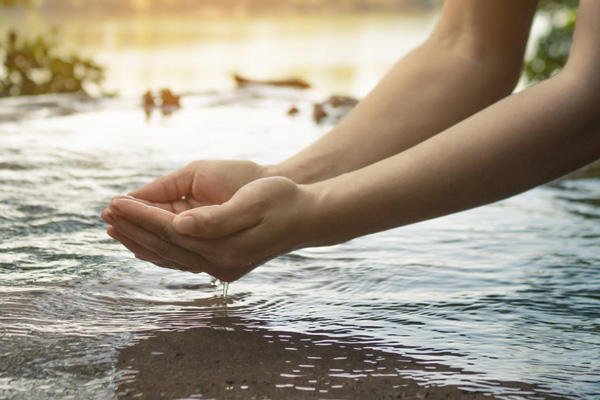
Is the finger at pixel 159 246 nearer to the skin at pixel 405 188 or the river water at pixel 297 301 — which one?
the skin at pixel 405 188

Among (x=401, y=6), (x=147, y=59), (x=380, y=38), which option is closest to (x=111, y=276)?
(x=147, y=59)

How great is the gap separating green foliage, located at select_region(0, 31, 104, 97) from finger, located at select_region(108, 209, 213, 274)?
14.9ft

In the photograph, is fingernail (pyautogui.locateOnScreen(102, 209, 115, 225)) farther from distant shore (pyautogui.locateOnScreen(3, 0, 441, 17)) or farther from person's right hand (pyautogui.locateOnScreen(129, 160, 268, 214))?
distant shore (pyautogui.locateOnScreen(3, 0, 441, 17))

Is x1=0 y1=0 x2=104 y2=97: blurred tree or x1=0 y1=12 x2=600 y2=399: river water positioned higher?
x1=0 y1=0 x2=104 y2=97: blurred tree

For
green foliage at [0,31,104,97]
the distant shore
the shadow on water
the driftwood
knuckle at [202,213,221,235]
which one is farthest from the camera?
the distant shore

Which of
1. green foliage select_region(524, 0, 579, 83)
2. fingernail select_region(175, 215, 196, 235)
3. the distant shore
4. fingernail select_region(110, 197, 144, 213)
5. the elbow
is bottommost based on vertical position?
fingernail select_region(175, 215, 196, 235)

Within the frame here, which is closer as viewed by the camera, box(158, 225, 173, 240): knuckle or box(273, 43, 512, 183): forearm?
box(158, 225, 173, 240): knuckle

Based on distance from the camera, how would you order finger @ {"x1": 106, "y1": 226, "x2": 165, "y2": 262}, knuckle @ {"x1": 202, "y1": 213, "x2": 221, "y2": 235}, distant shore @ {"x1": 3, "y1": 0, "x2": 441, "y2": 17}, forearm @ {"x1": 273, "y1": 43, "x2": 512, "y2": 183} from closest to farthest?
knuckle @ {"x1": 202, "y1": 213, "x2": 221, "y2": 235}, finger @ {"x1": 106, "y1": 226, "x2": 165, "y2": 262}, forearm @ {"x1": 273, "y1": 43, "x2": 512, "y2": 183}, distant shore @ {"x1": 3, "y1": 0, "x2": 441, "y2": 17}

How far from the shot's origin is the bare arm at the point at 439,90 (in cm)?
175

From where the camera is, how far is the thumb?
4.22 ft

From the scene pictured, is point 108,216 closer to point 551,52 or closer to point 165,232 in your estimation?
point 165,232

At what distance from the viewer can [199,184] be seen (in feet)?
5.32

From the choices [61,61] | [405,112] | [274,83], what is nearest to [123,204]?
[405,112]


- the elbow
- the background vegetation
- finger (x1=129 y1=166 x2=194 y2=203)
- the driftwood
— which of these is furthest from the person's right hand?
the background vegetation
